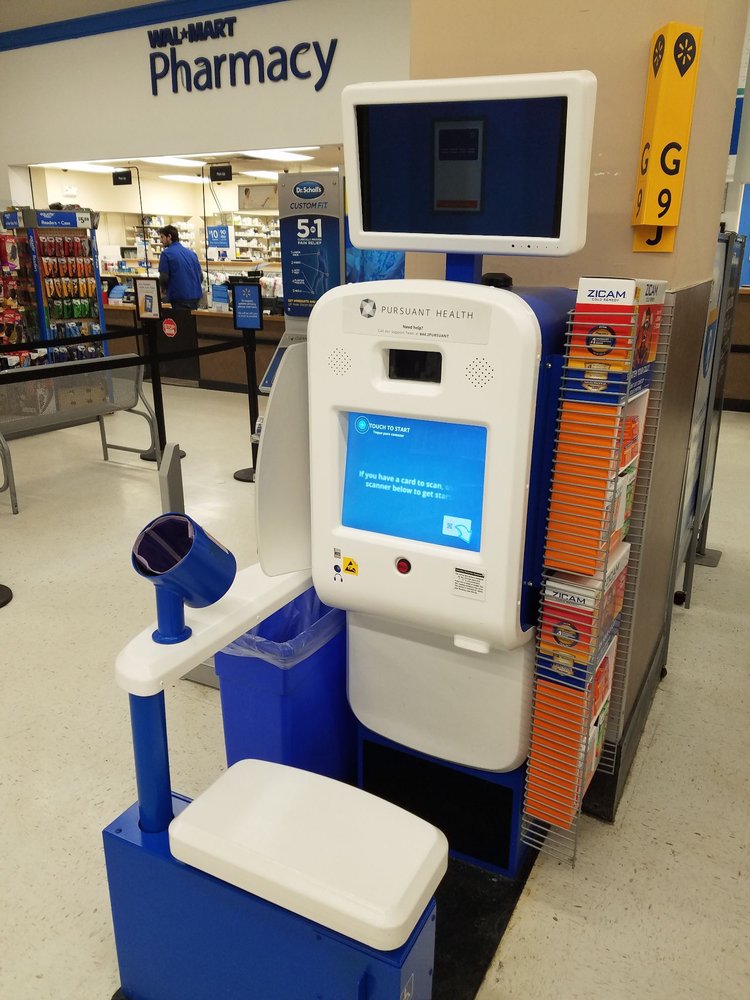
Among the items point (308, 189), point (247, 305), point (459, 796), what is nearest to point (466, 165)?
point (459, 796)

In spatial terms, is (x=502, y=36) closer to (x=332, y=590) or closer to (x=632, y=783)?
(x=332, y=590)

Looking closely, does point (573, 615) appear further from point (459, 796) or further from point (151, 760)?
point (151, 760)

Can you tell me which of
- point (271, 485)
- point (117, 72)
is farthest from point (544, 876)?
point (117, 72)

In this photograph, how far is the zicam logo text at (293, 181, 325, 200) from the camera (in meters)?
3.38

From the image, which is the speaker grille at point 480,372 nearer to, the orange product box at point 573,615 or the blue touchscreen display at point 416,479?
the blue touchscreen display at point 416,479

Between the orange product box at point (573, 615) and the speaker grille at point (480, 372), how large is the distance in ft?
1.57

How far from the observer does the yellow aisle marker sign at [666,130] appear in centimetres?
152

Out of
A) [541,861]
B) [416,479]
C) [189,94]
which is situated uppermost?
[189,94]

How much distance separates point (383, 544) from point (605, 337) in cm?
59

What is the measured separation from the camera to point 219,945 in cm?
136

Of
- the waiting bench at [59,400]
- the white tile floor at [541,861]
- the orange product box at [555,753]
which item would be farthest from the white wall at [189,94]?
the orange product box at [555,753]

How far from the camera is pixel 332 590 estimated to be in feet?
5.37

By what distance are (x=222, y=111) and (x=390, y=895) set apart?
8.49 metres

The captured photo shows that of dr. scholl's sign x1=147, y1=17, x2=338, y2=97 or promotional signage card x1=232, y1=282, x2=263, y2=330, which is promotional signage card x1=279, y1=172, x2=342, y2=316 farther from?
dr. scholl's sign x1=147, y1=17, x2=338, y2=97
